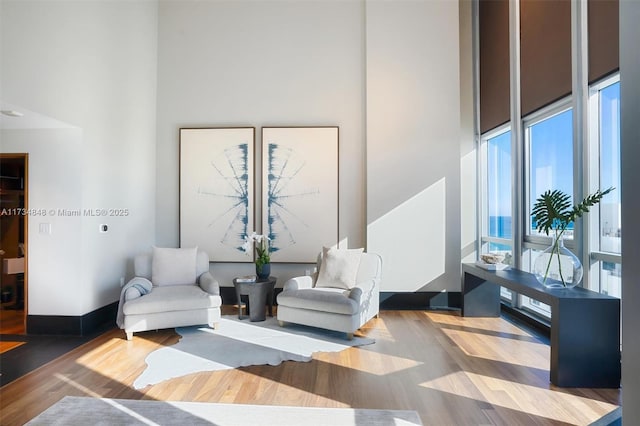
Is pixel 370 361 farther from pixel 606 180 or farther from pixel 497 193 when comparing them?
pixel 497 193

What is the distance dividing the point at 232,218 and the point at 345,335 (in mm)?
2421

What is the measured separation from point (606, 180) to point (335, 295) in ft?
8.99

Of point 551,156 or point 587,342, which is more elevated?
point 551,156

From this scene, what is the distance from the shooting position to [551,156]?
13.2 feet

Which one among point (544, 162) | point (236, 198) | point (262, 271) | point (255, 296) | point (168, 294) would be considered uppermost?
point (544, 162)

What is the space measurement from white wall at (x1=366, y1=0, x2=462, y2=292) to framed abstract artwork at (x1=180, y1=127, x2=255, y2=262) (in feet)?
5.83

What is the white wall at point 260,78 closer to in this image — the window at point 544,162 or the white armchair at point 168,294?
the white armchair at point 168,294

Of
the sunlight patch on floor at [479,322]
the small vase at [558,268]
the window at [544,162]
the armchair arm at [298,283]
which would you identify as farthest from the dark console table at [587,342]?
the armchair arm at [298,283]

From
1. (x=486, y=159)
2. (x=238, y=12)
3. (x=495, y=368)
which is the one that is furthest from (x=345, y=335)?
(x=238, y=12)

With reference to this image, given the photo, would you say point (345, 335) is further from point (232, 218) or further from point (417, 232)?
point (232, 218)

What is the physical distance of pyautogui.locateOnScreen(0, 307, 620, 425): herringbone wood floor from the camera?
2.53 metres

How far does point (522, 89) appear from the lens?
4379 mm

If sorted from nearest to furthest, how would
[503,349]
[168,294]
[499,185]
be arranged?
[503,349]
[168,294]
[499,185]

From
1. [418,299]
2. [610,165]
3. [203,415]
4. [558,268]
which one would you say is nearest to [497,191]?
[418,299]
